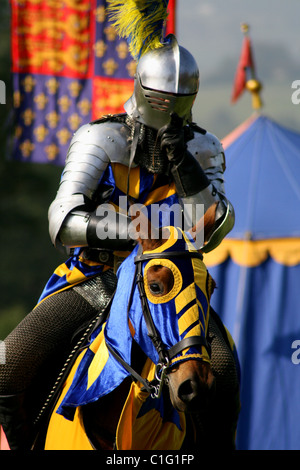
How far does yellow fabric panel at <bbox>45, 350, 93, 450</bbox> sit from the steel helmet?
120cm

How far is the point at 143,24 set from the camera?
3.91 meters

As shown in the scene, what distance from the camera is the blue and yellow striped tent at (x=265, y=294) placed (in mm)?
7249

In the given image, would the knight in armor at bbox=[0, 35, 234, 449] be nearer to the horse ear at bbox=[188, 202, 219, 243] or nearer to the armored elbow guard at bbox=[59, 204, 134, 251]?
the armored elbow guard at bbox=[59, 204, 134, 251]

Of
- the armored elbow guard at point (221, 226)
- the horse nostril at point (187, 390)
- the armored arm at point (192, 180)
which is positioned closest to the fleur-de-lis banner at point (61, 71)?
the armored arm at point (192, 180)

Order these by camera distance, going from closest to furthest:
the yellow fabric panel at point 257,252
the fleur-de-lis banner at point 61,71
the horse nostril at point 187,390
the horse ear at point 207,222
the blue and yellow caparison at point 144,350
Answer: the horse nostril at point 187,390 < the blue and yellow caparison at point 144,350 < the horse ear at point 207,222 < the yellow fabric panel at point 257,252 < the fleur-de-lis banner at point 61,71

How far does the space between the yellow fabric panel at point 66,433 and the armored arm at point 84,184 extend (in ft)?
1.77

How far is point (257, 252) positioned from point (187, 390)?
16.8 ft

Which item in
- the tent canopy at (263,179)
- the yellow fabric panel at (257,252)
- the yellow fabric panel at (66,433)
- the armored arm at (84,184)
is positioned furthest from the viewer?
the tent canopy at (263,179)

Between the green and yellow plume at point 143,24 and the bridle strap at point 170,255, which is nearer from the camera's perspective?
the bridle strap at point 170,255

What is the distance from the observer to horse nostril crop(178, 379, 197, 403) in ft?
8.29

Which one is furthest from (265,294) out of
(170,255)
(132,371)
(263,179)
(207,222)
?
(170,255)

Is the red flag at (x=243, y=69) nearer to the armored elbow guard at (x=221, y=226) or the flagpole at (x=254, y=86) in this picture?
the flagpole at (x=254, y=86)

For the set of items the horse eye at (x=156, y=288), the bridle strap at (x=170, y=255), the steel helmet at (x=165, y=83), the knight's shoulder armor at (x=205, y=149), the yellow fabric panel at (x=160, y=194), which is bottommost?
the horse eye at (x=156, y=288)

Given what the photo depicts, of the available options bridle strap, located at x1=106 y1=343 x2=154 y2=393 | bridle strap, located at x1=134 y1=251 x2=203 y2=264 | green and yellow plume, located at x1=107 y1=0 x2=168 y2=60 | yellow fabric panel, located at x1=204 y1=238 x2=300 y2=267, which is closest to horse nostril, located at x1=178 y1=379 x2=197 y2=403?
bridle strap, located at x1=106 y1=343 x2=154 y2=393
